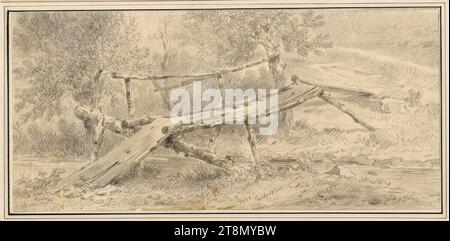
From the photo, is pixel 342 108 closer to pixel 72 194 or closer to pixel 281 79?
pixel 281 79

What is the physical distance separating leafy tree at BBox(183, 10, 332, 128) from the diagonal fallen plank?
0.66 m

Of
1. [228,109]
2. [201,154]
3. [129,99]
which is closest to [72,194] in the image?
[129,99]

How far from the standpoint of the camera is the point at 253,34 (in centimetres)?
413

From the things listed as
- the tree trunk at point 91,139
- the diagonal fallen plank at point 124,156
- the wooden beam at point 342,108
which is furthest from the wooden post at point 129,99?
the wooden beam at point 342,108

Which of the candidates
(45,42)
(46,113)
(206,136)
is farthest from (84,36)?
(206,136)

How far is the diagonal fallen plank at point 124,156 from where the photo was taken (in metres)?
4.11

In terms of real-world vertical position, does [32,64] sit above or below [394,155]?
above

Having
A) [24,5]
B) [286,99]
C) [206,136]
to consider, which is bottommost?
[206,136]

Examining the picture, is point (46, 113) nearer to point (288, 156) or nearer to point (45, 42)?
point (45, 42)

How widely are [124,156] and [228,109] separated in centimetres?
83

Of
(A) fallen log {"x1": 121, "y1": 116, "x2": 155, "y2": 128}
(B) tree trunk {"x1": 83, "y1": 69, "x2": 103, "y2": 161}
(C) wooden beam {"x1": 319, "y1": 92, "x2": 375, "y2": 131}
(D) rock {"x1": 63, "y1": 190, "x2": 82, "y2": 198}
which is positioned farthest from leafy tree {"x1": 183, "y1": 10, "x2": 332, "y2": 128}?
(D) rock {"x1": 63, "y1": 190, "x2": 82, "y2": 198}

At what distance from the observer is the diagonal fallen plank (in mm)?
4105
